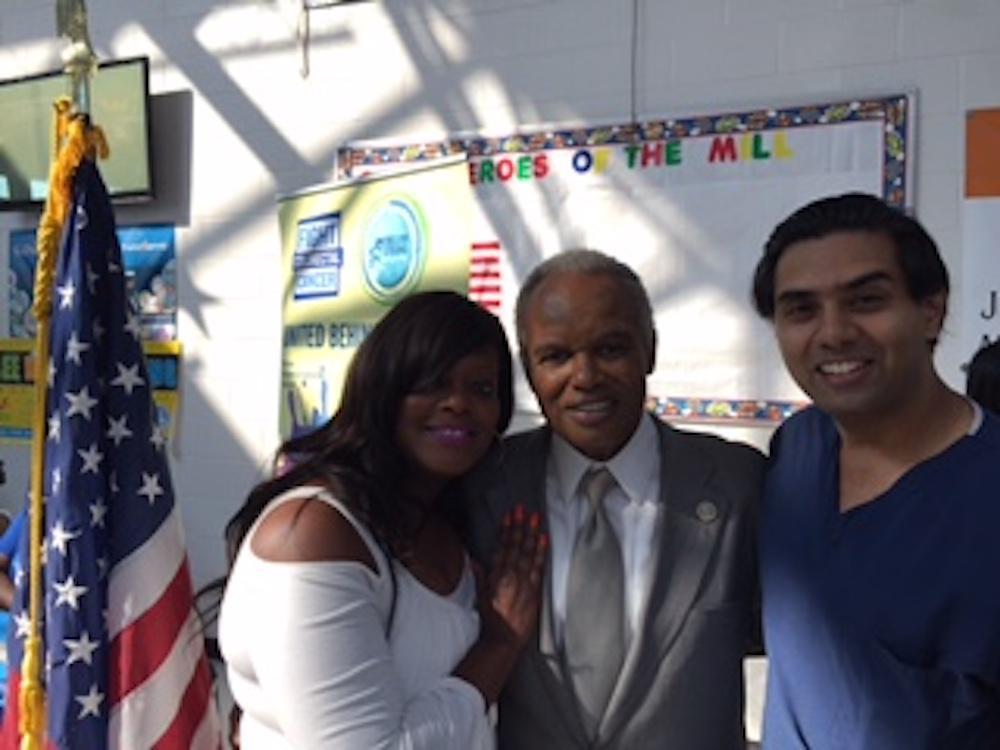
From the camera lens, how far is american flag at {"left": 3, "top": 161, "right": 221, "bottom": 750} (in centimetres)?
178

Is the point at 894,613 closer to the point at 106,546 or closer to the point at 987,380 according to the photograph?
the point at 987,380

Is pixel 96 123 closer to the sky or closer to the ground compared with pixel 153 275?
closer to the sky

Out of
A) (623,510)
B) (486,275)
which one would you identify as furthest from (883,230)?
(486,275)

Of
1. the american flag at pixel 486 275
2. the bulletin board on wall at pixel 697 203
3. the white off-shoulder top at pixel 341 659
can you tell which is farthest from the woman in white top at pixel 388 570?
the american flag at pixel 486 275

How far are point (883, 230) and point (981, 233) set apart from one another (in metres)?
1.50

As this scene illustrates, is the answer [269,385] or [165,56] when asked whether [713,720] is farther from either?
[165,56]

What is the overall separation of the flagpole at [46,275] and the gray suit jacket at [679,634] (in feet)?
2.82

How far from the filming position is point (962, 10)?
252 centimetres

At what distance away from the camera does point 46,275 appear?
6.22 ft

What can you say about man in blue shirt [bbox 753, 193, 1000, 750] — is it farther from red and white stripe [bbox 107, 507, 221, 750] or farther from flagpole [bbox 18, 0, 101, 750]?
flagpole [bbox 18, 0, 101, 750]

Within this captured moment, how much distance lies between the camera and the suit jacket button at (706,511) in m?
1.33

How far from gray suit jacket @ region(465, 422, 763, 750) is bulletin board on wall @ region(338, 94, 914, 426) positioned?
1446 mm

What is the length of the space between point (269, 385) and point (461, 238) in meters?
0.94

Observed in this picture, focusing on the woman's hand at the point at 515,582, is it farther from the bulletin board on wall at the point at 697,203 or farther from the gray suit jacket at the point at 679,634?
the bulletin board on wall at the point at 697,203
